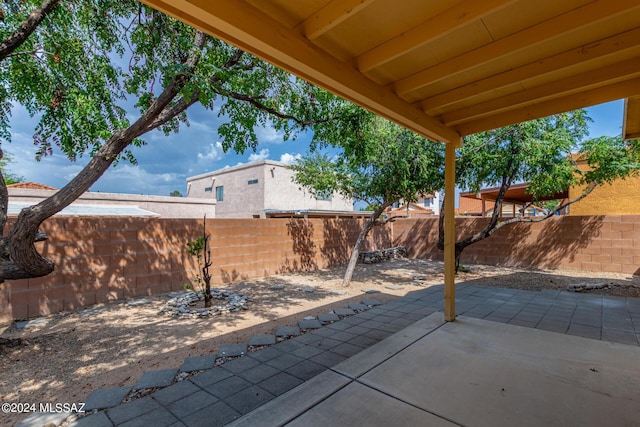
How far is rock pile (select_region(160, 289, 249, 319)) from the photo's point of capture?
4.67m

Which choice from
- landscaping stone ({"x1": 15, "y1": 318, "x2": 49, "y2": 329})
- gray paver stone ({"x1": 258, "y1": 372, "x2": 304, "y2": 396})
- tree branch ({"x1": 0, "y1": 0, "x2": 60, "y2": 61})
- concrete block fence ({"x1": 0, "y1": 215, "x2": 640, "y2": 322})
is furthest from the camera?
concrete block fence ({"x1": 0, "y1": 215, "x2": 640, "y2": 322})

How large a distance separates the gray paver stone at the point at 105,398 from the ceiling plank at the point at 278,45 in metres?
2.69

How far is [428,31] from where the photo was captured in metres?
2.03

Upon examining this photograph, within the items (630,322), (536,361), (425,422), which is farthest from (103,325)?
(630,322)

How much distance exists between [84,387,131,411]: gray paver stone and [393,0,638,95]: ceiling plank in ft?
11.6

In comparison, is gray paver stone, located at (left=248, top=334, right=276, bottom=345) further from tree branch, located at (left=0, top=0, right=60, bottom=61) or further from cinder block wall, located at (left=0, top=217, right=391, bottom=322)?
tree branch, located at (left=0, top=0, right=60, bottom=61)

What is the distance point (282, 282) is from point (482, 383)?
5255mm

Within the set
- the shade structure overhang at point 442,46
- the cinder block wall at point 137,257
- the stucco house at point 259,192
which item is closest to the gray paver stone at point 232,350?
the shade structure overhang at point 442,46

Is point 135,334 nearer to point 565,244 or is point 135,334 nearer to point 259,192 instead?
point 565,244

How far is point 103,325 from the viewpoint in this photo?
4.19 metres

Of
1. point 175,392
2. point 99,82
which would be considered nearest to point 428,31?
point 175,392

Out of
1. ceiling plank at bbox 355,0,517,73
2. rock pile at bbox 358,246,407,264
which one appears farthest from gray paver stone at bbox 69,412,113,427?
rock pile at bbox 358,246,407,264

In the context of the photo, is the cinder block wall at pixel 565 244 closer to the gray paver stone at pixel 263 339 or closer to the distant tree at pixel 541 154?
the distant tree at pixel 541 154

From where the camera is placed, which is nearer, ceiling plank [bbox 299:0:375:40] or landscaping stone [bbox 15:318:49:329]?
ceiling plank [bbox 299:0:375:40]
